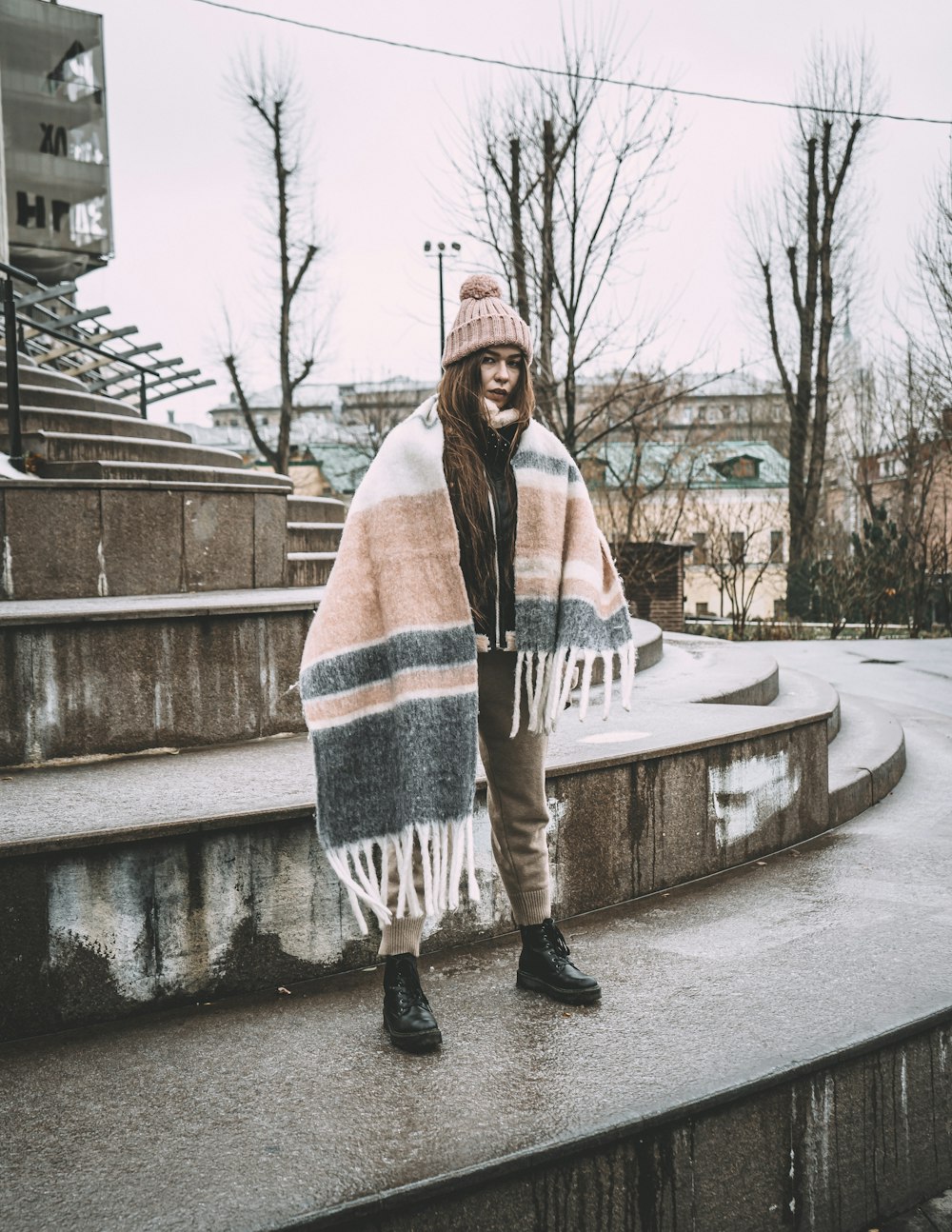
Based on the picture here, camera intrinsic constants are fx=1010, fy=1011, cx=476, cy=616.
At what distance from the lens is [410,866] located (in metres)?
2.46

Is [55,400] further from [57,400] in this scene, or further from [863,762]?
[863,762]

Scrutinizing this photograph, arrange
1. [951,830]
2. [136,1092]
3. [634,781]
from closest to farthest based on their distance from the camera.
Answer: [136,1092], [634,781], [951,830]

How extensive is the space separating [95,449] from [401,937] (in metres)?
5.53

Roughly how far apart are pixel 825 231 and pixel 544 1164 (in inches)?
1095

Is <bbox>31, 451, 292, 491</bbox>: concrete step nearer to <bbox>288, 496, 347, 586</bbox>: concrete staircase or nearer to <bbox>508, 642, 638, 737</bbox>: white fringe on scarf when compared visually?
<bbox>288, 496, 347, 586</bbox>: concrete staircase

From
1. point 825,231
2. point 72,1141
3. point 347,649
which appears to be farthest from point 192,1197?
point 825,231

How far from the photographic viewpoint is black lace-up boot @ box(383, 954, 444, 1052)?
2.43m

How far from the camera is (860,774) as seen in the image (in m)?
5.00

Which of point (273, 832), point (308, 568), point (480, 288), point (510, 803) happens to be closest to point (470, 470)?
point (480, 288)

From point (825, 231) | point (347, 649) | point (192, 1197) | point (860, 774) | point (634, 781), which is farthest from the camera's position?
point (825, 231)

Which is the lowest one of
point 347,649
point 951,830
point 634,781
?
point 951,830

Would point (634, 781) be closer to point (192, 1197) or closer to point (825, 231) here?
point (192, 1197)

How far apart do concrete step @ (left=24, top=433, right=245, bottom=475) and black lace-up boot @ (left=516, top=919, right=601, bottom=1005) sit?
15.1 feet

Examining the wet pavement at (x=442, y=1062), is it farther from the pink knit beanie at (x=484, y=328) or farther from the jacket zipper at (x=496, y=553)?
the pink knit beanie at (x=484, y=328)
